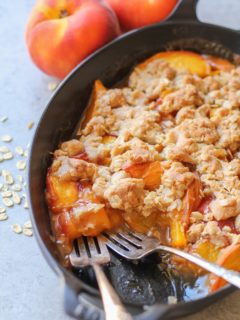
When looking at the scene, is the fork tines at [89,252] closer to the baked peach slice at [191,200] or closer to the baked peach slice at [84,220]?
the baked peach slice at [84,220]

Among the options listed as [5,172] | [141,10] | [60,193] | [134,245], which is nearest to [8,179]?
[5,172]

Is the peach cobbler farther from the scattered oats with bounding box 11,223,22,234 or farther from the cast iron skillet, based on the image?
the scattered oats with bounding box 11,223,22,234

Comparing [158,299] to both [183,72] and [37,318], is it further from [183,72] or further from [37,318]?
[183,72]

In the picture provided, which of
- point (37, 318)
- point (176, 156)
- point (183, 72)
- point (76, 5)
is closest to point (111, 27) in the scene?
point (76, 5)

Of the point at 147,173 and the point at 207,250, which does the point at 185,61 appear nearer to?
the point at 147,173

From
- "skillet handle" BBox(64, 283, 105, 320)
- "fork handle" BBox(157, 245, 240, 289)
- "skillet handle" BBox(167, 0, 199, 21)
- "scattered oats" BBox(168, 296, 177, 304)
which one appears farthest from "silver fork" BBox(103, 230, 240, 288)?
"skillet handle" BBox(167, 0, 199, 21)
